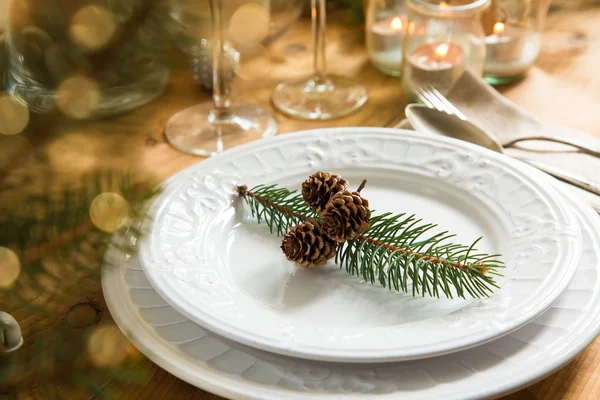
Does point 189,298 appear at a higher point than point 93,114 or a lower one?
lower

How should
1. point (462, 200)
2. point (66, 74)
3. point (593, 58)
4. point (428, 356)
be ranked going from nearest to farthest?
1. point (66, 74)
2. point (428, 356)
3. point (462, 200)
4. point (593, 58)

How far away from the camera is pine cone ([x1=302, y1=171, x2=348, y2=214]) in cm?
50

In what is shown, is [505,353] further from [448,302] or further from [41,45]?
[41,45]

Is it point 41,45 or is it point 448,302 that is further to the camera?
point 448,302

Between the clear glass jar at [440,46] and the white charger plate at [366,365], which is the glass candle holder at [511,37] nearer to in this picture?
the clear glass jar at [440,46]

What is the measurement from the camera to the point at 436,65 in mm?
795

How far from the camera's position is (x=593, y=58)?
0.93m

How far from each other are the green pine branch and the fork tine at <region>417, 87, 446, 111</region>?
0.24 meters

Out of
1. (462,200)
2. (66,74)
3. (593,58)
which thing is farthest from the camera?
(593,58)

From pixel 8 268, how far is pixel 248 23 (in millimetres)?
681

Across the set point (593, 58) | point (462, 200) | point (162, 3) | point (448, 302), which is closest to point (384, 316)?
point (448, 302)

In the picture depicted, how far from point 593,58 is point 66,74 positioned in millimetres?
849

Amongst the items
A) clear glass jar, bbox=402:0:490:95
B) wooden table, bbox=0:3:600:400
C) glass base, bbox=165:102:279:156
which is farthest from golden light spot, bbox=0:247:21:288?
clear glass jar, bbox=402:0:490:95

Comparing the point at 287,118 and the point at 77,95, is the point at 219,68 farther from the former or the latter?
the point at 77,95
